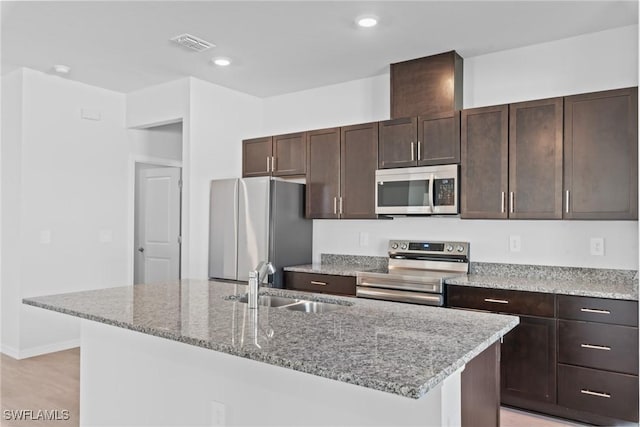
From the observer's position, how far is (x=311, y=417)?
1.67m

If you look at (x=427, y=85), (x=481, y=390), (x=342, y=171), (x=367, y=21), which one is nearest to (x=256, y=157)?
(x=342, y=171)

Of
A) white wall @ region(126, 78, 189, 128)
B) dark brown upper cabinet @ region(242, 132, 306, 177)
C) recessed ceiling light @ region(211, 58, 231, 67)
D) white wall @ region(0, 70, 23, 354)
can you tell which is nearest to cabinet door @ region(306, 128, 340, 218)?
dark brown upper cabinet @ region(242, 132, 306, 177)

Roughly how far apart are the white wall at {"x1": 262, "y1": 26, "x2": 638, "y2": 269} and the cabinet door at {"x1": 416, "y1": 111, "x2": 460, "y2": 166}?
0.40m

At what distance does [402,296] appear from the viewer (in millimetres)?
3418

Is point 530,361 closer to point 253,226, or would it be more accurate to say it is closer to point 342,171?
point 342,171

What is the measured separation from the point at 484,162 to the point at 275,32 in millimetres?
1759

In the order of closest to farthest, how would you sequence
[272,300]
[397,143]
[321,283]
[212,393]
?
[212,393] → [272,300] → [397,143] → [321,283]

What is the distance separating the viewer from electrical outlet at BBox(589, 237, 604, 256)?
3.22 meters

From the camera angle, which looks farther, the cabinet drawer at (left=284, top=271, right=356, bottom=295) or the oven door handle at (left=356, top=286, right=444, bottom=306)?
the cabinet drawer at (left=284, top=271, right=356, bottom=295)

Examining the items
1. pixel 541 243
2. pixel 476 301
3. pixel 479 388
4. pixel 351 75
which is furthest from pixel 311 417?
pixel 351 75

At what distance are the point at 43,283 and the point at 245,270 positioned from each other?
6.26ft

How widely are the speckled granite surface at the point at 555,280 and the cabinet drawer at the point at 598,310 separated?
0.12 ft

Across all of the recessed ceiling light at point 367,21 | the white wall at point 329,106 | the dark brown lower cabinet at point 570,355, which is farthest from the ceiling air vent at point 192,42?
the dark brown lower cabinet at point 570,355

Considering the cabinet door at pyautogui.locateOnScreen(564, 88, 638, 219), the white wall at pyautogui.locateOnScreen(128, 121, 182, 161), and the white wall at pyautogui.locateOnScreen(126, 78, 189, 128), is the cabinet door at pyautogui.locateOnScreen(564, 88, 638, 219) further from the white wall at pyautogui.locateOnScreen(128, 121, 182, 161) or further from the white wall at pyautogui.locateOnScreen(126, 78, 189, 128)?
the white wall at pyautogui.locateOnScreen(128, 121, 182, 161)
